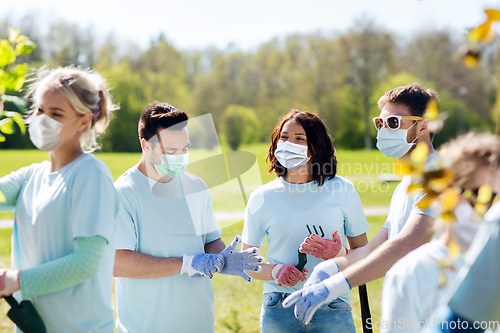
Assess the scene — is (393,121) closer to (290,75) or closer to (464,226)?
(464,226)

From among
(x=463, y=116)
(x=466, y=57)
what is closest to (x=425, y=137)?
(x=466, y=57)

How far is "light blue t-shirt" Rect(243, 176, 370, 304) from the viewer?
2734 mm

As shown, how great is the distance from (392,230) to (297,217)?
61 cm

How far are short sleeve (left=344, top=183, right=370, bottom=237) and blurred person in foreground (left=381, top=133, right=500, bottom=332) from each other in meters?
1.25

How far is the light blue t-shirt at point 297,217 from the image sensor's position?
8.97 feet

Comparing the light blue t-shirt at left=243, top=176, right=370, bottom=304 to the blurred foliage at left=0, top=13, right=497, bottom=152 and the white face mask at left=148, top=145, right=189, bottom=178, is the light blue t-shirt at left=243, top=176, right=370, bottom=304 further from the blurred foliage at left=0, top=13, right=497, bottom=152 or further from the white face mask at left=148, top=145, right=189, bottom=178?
the blurred foliage at left=0, top=13, right=497, bottom=152

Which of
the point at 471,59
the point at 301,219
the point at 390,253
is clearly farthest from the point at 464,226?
the point at 301,219

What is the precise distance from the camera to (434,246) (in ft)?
4.83

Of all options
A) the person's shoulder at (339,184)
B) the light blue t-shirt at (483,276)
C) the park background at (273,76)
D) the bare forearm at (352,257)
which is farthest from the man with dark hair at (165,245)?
the park background at (273,76)

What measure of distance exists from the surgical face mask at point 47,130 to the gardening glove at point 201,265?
3.27 ft

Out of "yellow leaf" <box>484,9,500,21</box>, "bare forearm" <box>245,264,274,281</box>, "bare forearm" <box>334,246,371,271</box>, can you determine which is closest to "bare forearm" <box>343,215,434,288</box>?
"bare forearm" <box>334,246,371,271</box>

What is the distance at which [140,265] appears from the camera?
235cm

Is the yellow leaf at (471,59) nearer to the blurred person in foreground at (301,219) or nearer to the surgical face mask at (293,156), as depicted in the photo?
the blurred person in foreground at (301,219)

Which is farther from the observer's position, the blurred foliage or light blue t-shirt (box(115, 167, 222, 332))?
the blurred foliage
